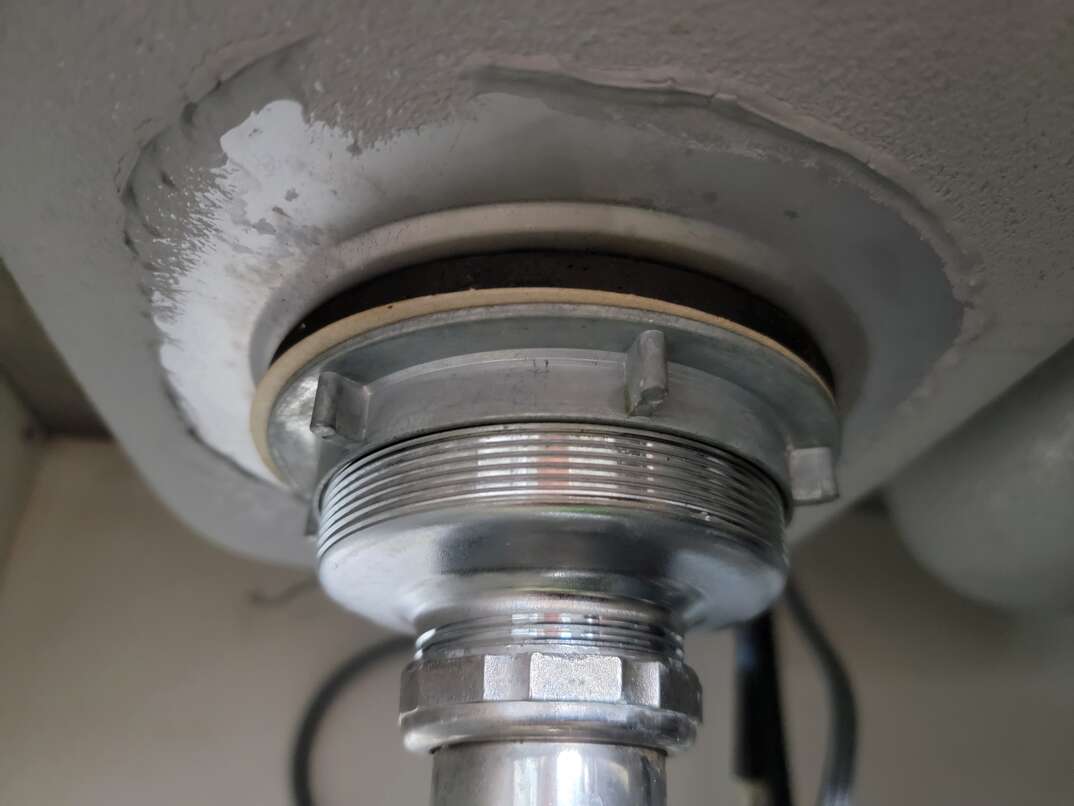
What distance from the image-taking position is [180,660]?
2.16 ft

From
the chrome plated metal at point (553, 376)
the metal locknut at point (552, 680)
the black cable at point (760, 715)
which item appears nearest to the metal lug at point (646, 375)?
the chrome plated metal at point (553, 376)

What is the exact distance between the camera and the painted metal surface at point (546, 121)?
26 centimetres

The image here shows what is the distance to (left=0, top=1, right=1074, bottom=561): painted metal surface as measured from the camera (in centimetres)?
26

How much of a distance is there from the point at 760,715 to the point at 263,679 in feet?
1.23

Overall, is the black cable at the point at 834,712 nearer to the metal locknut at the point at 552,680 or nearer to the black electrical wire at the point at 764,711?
the black electrical wire at the point at 764,711

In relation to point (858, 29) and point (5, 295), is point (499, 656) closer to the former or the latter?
point (858, 29)

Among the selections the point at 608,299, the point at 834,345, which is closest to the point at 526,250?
the point at 608,299

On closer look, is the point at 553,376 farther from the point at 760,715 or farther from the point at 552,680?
the point at 760,715

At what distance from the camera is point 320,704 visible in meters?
0.65

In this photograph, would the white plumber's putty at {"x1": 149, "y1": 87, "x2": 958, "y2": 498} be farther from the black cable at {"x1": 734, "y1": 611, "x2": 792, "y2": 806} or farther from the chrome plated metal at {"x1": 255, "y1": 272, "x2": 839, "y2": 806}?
the black cable at {"x1": 734, "y1": 611, "x2": 792, "y2": 806}

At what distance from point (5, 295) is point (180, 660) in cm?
29

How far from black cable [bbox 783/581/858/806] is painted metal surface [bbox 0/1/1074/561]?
0.36m

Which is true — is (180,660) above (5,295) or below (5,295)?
below

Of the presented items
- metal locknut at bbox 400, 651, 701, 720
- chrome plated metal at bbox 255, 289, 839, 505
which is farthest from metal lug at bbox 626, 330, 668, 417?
A: metal locknut at bbox 400, 651, 701, 720
